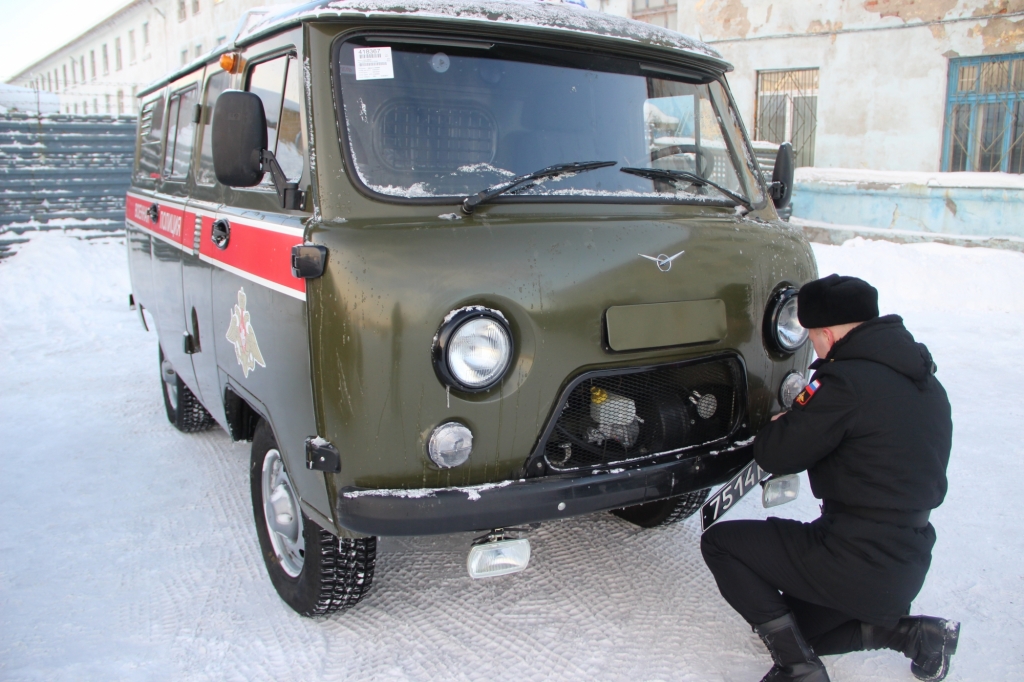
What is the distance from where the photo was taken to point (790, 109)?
1472 centimetres

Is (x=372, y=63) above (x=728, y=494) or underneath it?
above

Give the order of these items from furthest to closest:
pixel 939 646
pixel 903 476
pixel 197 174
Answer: pixel 197 174 < pixel 939 646 < pixel 903 476

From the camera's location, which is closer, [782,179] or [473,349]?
[473,349]

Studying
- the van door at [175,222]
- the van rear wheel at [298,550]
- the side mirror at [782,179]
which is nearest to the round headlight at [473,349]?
the van rear wheel at [298,550]

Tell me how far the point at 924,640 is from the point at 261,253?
2590 mm

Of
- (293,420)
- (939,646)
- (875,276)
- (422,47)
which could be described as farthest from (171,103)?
(875,276)

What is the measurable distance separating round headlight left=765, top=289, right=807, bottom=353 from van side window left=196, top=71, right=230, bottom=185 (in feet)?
8.26

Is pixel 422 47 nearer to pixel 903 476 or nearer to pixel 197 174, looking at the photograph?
pixel 197 174

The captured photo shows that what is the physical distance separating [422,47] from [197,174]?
1.78m

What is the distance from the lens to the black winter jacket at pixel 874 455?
8.20 feet

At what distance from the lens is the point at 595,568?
3.62m

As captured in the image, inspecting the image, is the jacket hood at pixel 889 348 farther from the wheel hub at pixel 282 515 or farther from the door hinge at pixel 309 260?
the wheel hub at pixel 282 515

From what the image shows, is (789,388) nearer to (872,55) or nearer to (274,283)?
(274,283)

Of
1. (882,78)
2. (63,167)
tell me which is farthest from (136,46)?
(882,78)
